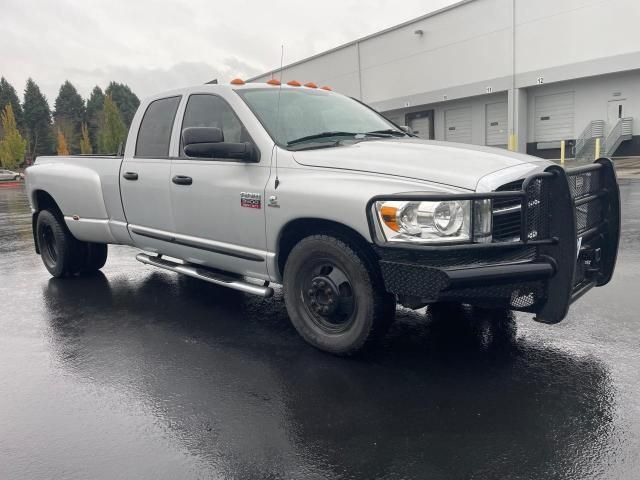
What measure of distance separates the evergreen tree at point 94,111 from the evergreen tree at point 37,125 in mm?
6534

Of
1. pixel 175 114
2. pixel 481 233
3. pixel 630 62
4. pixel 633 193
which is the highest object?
pixel 630 62

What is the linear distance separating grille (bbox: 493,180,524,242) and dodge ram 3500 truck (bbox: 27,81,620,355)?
10mm

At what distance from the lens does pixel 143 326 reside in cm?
472

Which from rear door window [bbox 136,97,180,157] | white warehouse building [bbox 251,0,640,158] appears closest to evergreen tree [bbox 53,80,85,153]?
white warehouse building [bbox 251,0,640,158]

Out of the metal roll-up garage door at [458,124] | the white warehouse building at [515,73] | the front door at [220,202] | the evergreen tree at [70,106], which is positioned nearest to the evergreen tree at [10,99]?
the evergreen tree at [70,106]

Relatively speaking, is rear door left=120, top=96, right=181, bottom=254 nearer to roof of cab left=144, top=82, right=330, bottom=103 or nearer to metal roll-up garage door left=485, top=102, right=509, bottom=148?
roof of cab left=144, top=82, right=330, bottom=103

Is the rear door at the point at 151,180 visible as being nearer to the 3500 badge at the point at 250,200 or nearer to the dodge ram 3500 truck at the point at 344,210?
the dodge ram 3500 truck at the point at 344,210

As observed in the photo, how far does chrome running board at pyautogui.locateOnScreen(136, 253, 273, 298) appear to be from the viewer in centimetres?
424

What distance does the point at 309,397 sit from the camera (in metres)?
3.30

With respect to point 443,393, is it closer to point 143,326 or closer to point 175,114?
point 143,326

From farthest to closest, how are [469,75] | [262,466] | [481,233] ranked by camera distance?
[469,75] < [481,233] < [262,466]

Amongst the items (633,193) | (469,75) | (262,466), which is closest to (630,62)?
(469,75)

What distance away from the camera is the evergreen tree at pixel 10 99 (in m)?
84.9

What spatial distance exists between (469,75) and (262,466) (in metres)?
37.3
